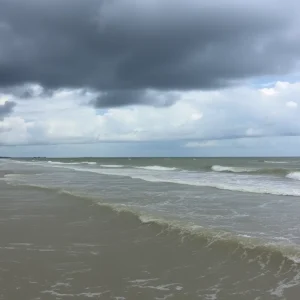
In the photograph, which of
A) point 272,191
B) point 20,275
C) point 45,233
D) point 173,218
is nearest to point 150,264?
point 20,275

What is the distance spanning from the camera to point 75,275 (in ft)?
22.3

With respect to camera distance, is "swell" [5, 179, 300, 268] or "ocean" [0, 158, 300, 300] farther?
"swell" [5, 179, 300, 268]

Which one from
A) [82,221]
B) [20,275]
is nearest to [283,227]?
[82,221]

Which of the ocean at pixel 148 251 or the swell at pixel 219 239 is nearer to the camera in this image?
the ocean at pixel 148 251

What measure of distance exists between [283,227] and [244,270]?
485 cm

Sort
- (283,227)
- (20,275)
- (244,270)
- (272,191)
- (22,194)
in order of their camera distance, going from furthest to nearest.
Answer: (272,191) → (22,194) → (283,227) → (244,270) → (20,275)

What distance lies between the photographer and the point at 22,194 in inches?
784

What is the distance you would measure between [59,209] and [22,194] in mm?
6210

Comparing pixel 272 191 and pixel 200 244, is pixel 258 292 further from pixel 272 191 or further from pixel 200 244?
pixel 272 191

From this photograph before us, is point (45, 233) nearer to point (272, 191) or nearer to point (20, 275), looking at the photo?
point (20, 275)

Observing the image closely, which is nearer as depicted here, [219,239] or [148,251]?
[148,251]

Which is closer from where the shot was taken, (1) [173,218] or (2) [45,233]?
(2) [45,233]

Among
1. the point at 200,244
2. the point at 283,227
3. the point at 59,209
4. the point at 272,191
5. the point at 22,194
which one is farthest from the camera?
the point at 272,191

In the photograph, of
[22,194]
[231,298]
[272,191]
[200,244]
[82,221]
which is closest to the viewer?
[231,298]
